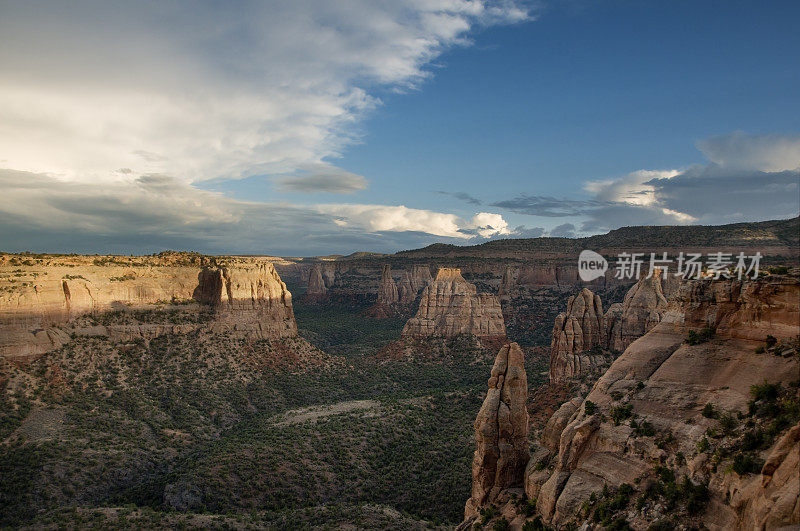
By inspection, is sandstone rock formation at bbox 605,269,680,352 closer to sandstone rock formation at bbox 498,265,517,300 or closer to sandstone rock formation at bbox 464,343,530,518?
sandstone rock formation at bbox 464,343,530,518

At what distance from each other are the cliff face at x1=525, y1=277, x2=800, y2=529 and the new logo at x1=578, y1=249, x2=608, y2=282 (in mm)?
116324

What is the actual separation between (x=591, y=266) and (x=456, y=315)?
171 feet

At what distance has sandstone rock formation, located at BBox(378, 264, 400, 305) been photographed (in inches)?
7065

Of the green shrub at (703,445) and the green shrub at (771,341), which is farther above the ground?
the green shrub at (771,341)

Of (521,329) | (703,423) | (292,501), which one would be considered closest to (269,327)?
(292,501)

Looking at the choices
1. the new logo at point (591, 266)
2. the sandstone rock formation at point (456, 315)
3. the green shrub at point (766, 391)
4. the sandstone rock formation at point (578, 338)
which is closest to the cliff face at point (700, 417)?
the green shrub at point (766, 391)

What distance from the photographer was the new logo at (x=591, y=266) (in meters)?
137

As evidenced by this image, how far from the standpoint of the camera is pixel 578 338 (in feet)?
214

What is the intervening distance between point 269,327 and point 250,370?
12.9 meters

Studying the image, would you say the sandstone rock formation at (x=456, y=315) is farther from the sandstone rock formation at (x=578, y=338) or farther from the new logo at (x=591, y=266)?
the sandstone rock formation at (x=578, y=338)

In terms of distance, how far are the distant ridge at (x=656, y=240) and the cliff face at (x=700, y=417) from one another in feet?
230

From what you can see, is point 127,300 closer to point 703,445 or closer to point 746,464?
point 703,445

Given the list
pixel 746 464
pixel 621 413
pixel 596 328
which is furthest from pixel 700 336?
pixel 596 328

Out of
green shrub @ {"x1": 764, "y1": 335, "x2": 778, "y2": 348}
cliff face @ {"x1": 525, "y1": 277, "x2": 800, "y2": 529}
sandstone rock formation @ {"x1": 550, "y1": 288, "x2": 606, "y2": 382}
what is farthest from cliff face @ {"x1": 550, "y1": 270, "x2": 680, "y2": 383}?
green shrub @ {"x1": 764, "y1": 335, "x2": 778, "y2": 348}
